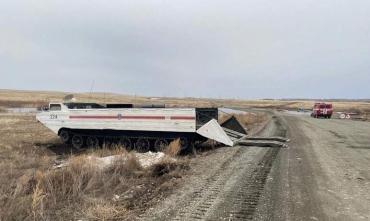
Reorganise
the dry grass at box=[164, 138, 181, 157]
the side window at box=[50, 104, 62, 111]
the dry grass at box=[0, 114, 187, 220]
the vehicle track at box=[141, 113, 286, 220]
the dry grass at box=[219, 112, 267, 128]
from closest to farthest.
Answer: the vehicle track at box=[141, 113, 286, 220]
the dry grass at box=[0, 114, 187, 220]
the dry grass at box=[164, 138, 181, 157]
the side window at box=[50, 104, 62, 111]
the dry grass at box=[219, 112, 267, 128]

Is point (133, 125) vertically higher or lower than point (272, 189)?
higher

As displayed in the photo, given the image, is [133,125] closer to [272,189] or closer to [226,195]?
[272,189]

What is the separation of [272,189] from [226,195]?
1.14m

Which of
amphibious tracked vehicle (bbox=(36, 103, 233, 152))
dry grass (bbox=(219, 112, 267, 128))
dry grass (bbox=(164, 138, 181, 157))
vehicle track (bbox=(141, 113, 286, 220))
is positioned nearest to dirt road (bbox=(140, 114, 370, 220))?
vehicle track (bbox=(141, 113, 286, 220))

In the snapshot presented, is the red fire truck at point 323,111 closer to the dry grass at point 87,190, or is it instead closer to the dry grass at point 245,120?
the dry grass at point 245,120

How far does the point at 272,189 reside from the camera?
8.75 meters

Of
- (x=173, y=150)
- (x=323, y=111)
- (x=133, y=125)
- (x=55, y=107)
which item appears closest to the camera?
(x=173, y=150)

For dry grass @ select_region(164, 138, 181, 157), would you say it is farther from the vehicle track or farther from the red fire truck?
the red fire truck

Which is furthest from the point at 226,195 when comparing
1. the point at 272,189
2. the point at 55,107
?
the point at 55,107

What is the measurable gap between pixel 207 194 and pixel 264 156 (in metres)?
5.83

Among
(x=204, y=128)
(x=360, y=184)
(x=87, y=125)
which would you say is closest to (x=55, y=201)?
(x=360, y=184)

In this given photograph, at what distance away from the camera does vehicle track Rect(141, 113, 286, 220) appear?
687cm

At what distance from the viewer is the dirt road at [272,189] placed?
6969 mm

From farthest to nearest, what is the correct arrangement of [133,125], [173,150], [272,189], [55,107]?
[55,107]
[133,125]
[173,150]
[272,189]
